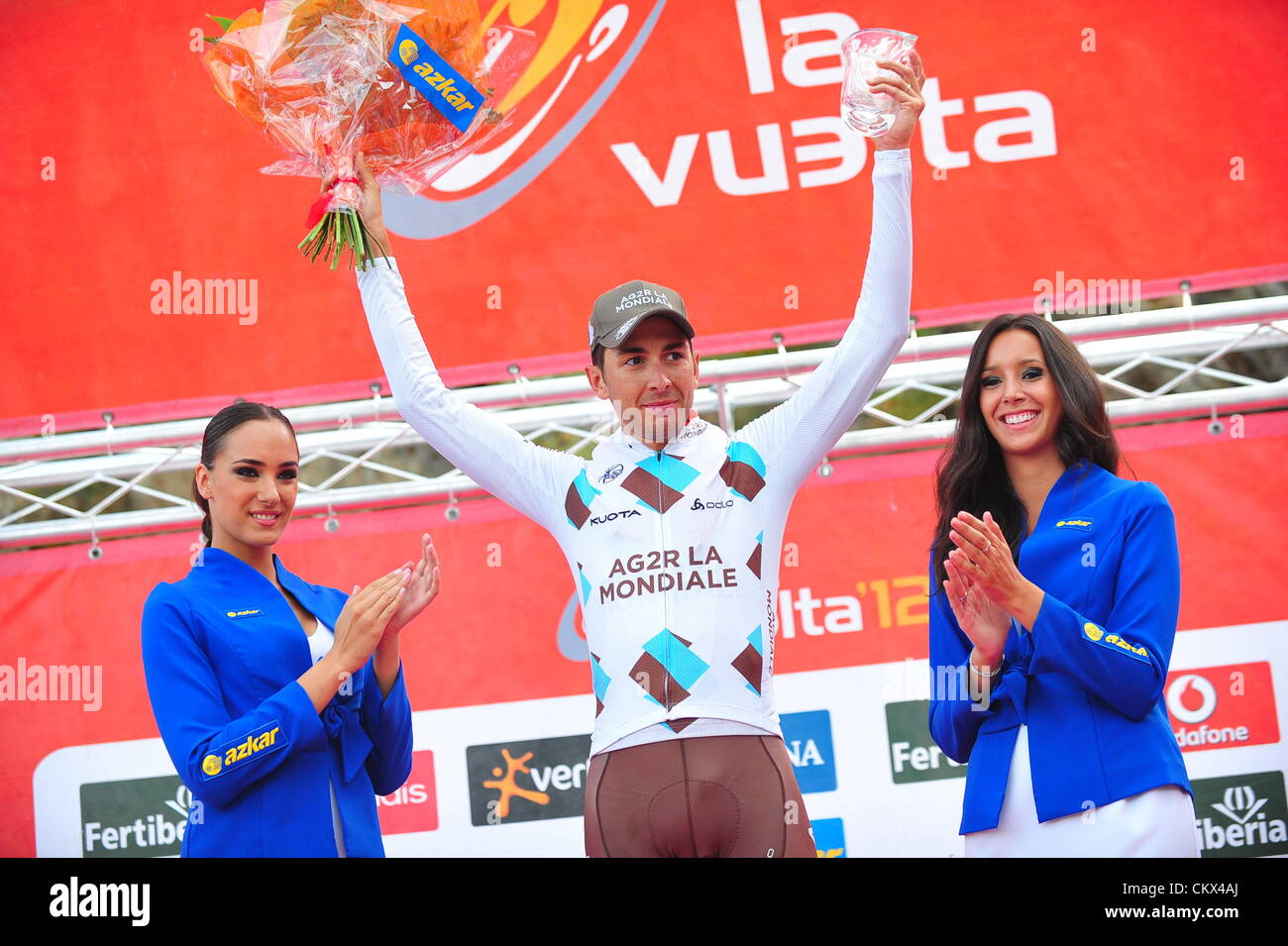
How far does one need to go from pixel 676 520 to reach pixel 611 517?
0.39 ft

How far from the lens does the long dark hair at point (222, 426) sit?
2523 mm

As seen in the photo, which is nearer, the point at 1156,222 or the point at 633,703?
the point at 633,703

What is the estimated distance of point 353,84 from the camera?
2.28 meters

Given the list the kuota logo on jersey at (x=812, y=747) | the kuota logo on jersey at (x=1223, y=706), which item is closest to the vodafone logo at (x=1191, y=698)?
the kuota logo on jersey at (x=1223, y=706)

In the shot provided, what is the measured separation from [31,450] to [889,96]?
259 centimetres

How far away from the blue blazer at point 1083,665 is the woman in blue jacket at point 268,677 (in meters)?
1.03

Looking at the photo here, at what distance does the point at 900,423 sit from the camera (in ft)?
11.3

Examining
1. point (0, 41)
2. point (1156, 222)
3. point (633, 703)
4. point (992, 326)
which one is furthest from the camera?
point (0, 41)

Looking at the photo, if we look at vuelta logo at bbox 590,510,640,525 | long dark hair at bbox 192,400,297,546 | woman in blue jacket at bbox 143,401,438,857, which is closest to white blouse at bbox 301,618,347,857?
woman in blue jacket at bbox 143,401,438,857

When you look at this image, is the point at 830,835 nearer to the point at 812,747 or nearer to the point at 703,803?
the point at 812,747

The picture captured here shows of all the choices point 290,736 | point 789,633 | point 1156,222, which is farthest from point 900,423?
point 290,736

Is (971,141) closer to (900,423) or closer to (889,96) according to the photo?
(900,423)

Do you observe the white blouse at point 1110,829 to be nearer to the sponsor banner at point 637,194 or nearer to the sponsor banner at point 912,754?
the sponsor banner at point 912,754
